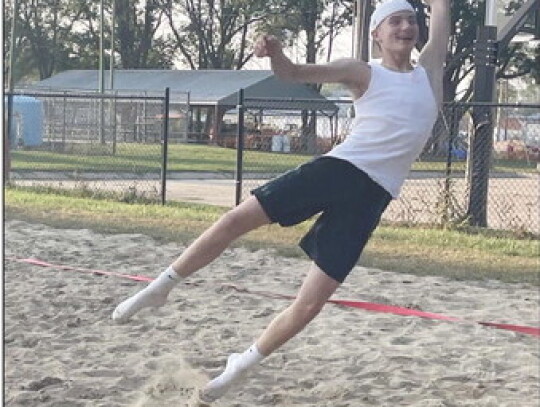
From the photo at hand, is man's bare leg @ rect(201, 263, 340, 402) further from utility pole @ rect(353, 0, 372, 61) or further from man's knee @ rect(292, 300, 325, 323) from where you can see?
utility pole @ rect(353, 0, 372, 61)

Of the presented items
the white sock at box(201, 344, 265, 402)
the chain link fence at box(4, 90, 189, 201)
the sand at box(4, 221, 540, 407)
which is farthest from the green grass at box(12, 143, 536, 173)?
the white sock at box(201, 344, 265, 402)

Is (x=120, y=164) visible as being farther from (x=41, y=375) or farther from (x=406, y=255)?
(x=41, y=375)

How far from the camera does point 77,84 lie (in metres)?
15.0

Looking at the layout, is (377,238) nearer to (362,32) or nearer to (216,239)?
(362,32)

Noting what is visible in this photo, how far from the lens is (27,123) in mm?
12516

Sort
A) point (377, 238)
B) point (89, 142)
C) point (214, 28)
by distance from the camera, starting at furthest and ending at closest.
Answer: point (89, 142) → point (377, 238) → point (214, 28)

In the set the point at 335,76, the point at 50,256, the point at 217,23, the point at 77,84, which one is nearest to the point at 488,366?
the point at 335,76

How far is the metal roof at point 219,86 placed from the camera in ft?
22.8

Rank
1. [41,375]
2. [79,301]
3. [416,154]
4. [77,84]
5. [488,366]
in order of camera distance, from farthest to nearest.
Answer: [77,84]
[79,301]
[488,366]
[41,375]
[416,154]

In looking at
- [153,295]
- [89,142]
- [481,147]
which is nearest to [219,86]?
[481,147]

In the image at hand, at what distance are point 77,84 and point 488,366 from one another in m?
11.3

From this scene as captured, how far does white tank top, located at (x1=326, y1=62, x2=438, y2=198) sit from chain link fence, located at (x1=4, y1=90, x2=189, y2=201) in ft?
29.7

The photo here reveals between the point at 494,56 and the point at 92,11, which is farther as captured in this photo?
A: the point at 92,11

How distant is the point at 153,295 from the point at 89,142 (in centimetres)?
1197
